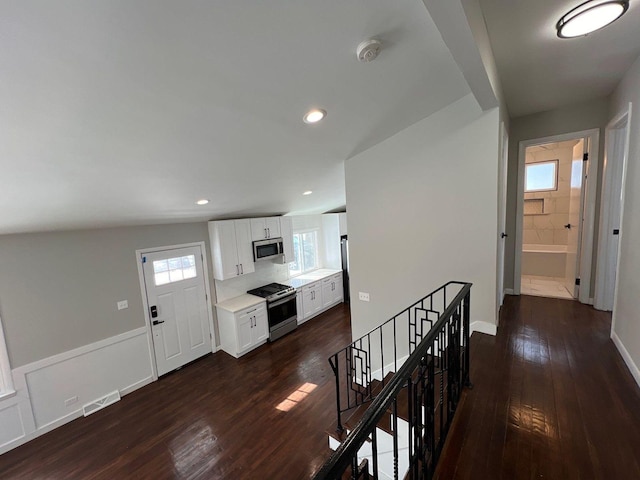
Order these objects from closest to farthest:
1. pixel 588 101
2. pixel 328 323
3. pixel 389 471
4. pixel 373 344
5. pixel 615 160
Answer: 1. pixel 389 471
2. pixel 615 160
3. pixel 588 101
4. pixel 373 344
5. pixel 328 323

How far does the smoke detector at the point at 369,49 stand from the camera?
1574 millimetres

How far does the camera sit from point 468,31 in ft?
4.25

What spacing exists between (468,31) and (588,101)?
3.29 metres

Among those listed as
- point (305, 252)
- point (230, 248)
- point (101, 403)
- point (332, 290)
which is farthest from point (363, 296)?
point (101, 403)

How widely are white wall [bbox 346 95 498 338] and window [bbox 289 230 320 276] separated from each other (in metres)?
3.33

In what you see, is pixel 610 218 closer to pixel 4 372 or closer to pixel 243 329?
pixel 243 329

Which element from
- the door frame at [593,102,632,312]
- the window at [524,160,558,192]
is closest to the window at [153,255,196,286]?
the door frame at [593,102,632,312]

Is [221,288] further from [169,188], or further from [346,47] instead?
[346,47]

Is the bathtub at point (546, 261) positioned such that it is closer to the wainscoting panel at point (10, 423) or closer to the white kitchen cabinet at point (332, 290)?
the white kitchen cabinet at point (332, 290)

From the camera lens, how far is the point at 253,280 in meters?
5.79

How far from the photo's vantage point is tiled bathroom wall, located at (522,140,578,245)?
5.26m

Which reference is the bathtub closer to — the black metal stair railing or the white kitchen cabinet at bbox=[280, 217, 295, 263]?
the black metal stair railing

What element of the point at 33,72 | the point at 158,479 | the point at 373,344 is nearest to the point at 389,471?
the point at 373,344

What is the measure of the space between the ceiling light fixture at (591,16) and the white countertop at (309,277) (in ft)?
17.6
